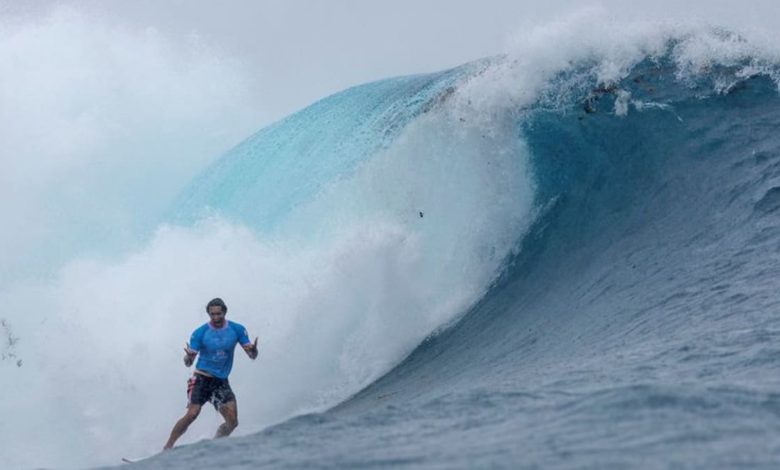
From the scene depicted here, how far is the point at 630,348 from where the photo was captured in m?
6.32

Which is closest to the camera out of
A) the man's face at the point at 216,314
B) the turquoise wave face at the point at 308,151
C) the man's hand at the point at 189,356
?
the man's hand at the point at 189,356

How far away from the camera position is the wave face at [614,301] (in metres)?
3.95

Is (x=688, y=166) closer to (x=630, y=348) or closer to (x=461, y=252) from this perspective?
(x=461, y=252)

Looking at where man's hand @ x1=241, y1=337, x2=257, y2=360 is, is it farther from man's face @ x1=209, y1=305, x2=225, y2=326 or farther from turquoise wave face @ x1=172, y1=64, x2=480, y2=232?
turquoise wave face @ x1=172, y1=64, x2=480, y2=232

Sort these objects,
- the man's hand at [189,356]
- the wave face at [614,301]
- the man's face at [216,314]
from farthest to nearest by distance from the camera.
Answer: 1. the man's face at [216,314]
2. the man's hand at [189,356]
3. the wave face at [614,301]

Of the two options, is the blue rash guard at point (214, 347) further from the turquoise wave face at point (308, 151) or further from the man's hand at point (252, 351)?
the turquoise wave face at point (308, 151)

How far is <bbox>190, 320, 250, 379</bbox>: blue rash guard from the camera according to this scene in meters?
7.88

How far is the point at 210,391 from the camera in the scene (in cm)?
792

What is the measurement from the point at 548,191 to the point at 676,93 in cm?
185

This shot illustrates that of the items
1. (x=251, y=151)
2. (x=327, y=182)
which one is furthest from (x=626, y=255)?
(x=251, y=151)

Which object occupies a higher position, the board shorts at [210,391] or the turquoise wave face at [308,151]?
the turquoise wave face at [308,151]

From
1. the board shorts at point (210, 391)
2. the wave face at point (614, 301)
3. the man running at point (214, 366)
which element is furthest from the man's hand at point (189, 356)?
the wave face at point (614, 301)

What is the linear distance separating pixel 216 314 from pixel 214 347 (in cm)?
26

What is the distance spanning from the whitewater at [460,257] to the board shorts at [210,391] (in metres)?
1.13
